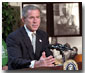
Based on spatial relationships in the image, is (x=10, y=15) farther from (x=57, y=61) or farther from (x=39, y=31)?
(x=57, y=61)

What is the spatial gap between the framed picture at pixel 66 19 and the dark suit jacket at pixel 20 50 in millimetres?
269

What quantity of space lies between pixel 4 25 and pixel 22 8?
397 millimetres

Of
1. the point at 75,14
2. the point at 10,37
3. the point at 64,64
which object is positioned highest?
the point at 75,14

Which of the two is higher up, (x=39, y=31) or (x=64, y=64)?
(x=39, y=31)

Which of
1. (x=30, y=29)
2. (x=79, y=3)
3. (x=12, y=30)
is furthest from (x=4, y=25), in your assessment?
(x=79, y=3)

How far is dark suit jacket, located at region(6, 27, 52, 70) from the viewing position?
14.0 feet

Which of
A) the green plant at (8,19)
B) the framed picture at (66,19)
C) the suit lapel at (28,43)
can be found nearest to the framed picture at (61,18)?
the framed picture at (66,19)

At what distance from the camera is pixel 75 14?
171 inches

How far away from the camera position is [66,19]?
436 cm

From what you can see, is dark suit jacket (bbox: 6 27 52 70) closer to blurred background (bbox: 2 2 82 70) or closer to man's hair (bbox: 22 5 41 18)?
blurred background (bbox: 2 2 82 70)

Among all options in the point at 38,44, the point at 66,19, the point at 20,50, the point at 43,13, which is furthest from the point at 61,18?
the point at 20,50

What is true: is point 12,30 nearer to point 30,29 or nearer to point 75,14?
point 30,29

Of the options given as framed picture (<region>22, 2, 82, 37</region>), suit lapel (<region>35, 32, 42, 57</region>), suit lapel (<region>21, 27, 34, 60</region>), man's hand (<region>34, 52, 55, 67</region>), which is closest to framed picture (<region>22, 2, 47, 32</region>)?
framed picture (<region>22, 2, 82, 37</region>)

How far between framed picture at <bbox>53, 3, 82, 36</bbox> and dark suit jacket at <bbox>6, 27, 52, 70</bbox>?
0.27m
